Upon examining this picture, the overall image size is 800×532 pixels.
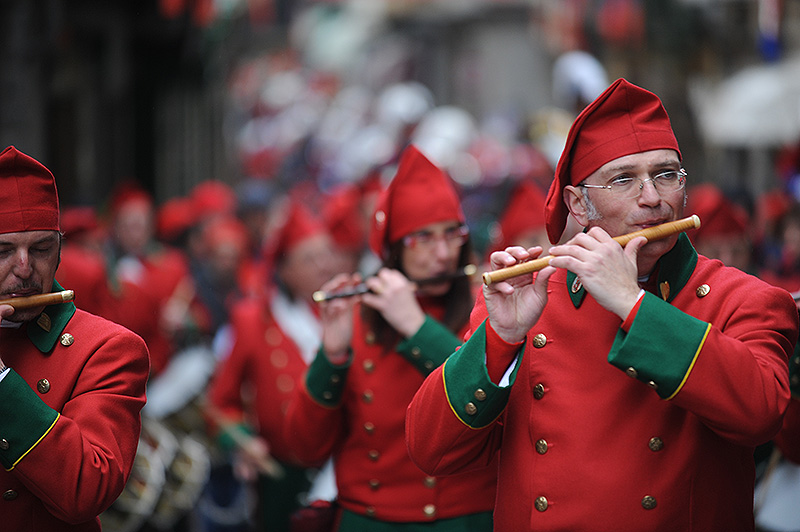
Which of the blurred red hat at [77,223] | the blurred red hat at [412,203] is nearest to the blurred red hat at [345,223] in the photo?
the blurred red hat at [77,223]

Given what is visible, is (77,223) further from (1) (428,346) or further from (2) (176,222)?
(1) (428,346)

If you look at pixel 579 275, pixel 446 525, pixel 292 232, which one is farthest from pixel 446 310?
pixel 292 232

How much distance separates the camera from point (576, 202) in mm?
3166

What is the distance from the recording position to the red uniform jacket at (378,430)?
399 centimetres

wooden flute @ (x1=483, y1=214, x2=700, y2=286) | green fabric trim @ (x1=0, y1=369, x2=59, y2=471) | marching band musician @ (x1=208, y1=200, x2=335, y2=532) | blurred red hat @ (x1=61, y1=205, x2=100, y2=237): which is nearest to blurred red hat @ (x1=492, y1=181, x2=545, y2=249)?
marching band musician @ (x1=208, y1=200, x2=335, y2=532)

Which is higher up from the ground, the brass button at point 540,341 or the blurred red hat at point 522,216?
the brass button at point 540,341

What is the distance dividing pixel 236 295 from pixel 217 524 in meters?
2.63

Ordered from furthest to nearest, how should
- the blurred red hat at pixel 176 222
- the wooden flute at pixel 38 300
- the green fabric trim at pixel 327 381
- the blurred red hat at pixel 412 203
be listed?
the blurred red hat at pixel 176 222
the blurred red hat at pixel 412 203
the green fabric trim at pixel 327 381
the wooden flute at pixel 38 300

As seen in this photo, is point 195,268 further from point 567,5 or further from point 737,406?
point 567,5

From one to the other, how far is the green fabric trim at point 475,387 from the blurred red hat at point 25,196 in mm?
1394

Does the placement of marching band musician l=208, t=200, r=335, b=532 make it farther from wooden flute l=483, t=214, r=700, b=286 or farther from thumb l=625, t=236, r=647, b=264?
thumb l=625, t=236, r=647, b=264

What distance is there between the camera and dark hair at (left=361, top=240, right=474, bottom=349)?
4340 millimetres

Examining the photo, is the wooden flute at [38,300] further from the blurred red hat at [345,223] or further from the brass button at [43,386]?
the blurred red hat at [345,223]

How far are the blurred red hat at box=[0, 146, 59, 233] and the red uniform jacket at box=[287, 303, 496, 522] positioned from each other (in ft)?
4.55
